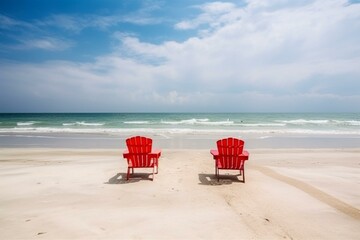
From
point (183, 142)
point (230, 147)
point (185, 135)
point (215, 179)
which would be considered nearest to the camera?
point (230, 147)

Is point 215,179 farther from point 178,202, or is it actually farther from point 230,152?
point 178,202

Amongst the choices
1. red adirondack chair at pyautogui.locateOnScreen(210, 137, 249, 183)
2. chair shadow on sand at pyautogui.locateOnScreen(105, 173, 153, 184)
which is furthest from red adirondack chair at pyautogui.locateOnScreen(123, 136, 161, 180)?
red adirondack chair at pyautogui.locateOnScreen(210, 137, 249, 183)

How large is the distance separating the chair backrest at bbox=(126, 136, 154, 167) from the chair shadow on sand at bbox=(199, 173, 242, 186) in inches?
A: 55.8

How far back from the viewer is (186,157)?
9250mm

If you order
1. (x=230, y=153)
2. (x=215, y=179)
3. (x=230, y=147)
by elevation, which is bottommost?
(x=215, y=179)

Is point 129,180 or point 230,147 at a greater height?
point 230,147

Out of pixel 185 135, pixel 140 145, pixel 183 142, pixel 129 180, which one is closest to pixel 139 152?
pixel 140 145

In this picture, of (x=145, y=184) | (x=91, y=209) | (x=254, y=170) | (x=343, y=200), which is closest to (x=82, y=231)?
(x=91, y=209)

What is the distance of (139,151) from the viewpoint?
250 inches

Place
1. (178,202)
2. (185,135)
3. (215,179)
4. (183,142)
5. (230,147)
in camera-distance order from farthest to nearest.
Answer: (185,135), (183,142), (215,179), (230,147), (178,202)

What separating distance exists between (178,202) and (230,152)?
84.9 inches

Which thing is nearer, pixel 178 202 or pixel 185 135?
pixel 178 202

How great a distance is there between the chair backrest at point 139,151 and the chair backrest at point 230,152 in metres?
1.75

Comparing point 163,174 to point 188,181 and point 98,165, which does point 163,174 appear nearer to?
point 188,181
